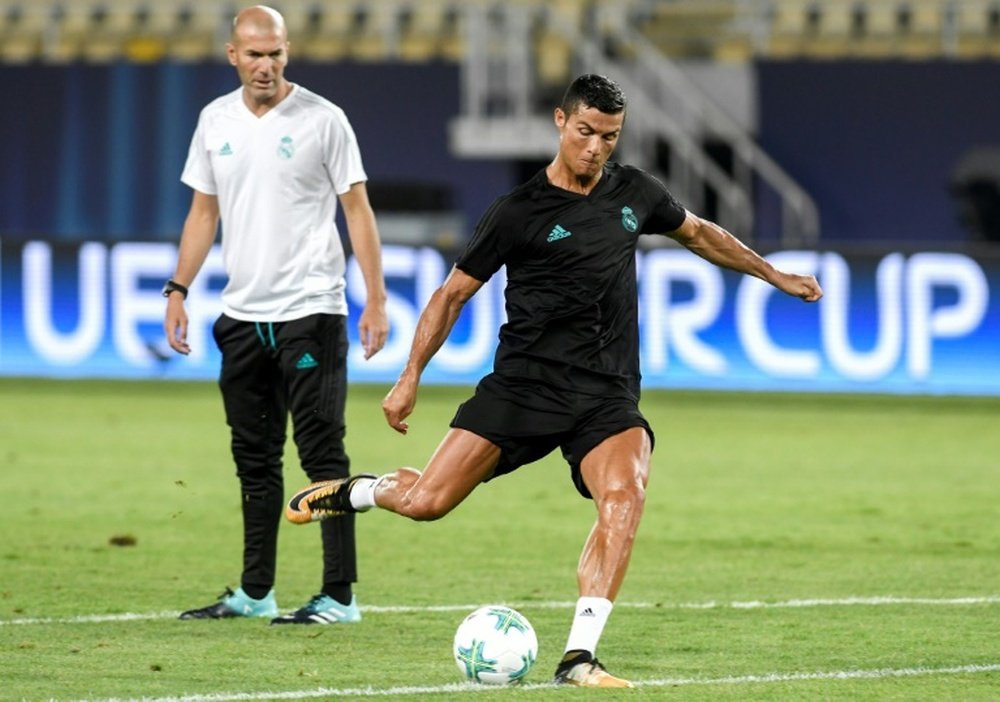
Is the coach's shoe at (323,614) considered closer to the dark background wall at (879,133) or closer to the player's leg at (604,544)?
the player's leg at (604,544)

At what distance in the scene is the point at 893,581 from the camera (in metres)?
9.16

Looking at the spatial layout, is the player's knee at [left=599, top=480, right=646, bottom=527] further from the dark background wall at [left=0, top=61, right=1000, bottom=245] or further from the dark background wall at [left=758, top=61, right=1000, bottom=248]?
the dark background wall at [left=758, top=61, right=1000, bottom=248]

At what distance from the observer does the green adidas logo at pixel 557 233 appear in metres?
6.81

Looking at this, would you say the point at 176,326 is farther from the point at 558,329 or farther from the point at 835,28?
the point at 835,28

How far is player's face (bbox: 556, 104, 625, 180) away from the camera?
6.62 metres

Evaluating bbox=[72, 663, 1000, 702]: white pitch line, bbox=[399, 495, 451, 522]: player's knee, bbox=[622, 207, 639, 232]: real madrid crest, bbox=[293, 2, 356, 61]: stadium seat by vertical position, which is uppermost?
bbox=[293, 2, 356, 61]: stadium seat

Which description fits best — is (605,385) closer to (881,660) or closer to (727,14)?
(881,660)

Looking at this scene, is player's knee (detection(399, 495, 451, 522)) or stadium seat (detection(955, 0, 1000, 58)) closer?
player's knee (detection(399, 495, 451, 522))

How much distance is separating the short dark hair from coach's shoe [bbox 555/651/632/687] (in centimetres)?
168

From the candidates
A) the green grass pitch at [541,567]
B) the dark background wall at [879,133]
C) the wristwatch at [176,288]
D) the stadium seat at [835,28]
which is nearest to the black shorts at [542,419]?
the green grass pitch at [541,567]

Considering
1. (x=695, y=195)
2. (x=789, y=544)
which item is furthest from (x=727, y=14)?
(x=789, y=544)

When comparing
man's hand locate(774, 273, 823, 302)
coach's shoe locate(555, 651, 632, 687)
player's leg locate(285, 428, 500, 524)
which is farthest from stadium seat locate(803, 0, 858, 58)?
coach's shoe locate(555, 651, 632, 687)

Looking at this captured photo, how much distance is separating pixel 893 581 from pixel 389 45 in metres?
16.2

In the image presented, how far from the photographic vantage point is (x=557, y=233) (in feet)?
22.4
